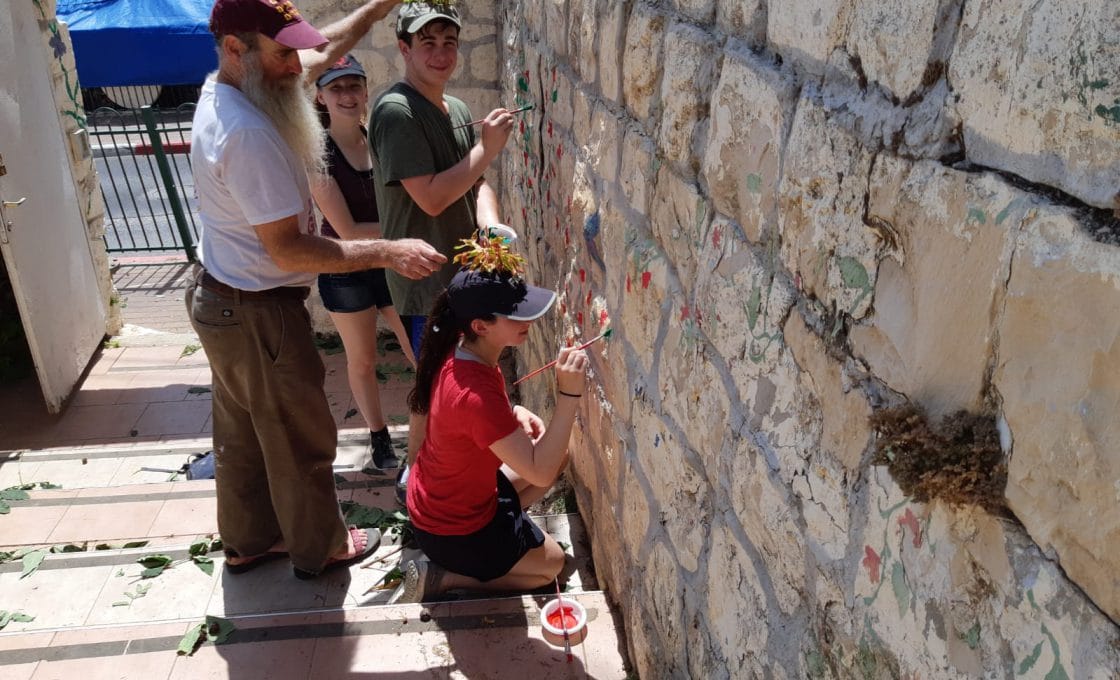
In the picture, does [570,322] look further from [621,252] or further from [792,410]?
[792,410]

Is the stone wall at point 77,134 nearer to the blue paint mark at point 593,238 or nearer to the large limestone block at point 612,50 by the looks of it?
the blue paint mark at point 593,238

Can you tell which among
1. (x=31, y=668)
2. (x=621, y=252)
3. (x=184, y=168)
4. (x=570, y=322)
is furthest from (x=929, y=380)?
(x=184, y=168)

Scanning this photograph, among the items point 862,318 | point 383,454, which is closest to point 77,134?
point 383,454

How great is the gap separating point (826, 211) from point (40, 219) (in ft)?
17.6

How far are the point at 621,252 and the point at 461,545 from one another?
→ 1265 millimetres

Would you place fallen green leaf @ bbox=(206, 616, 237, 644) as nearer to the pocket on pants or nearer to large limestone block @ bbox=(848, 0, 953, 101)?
the pocket on pants

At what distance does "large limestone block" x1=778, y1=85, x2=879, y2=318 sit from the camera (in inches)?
43.4

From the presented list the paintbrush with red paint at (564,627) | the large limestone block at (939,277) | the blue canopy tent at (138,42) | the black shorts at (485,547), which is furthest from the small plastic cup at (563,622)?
the blue canopy tent at (138,42)

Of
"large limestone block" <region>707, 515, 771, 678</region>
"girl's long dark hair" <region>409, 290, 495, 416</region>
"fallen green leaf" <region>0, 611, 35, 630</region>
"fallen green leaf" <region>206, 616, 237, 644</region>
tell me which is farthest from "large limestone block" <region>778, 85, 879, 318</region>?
"fallen green leaf" <region>0, 611, 35, 630</region>

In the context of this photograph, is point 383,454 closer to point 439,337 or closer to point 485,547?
point 485,547

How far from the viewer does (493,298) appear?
104 inches

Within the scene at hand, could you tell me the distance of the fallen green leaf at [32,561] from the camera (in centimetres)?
322

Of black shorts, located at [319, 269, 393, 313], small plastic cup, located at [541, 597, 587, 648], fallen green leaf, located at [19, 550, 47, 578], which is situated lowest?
fallen green leaf, located at [19, 550, 47, 578]

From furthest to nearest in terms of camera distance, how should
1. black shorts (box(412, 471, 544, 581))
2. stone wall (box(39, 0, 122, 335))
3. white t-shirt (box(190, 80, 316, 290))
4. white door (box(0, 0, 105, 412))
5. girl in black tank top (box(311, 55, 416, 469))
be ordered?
1. stone wall (box(39, 0, 122, 335))
2. white door (box(0, 0, 105, 412))
3. girl in black tank top (box(311, 55, 416, 469))
4. black shorts (box(412, 471, 544, 581))
5. white t-shirt (box(190, 80, 316, 290))
